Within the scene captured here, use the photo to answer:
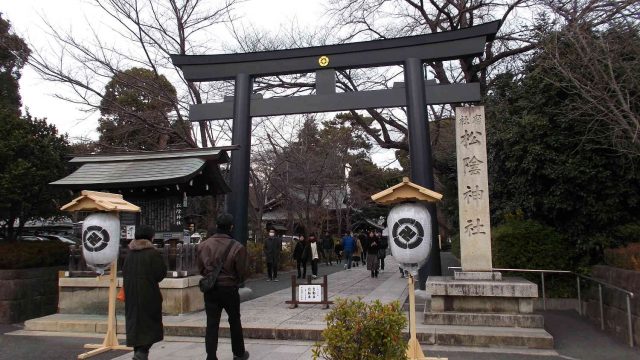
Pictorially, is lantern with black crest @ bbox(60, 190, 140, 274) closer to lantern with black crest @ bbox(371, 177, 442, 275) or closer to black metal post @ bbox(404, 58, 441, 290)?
lantern with black crest @ bbox(371, 177, 442, 275)

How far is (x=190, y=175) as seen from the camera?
34.4 feet

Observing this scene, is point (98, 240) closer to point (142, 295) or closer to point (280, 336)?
point (142, 295)

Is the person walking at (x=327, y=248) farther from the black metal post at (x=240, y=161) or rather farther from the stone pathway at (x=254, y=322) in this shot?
the black metal post at (x=240, y=161)

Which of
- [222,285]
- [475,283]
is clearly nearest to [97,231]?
[222,285]

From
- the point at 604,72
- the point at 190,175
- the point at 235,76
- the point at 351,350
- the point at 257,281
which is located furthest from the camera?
the point at 257,281

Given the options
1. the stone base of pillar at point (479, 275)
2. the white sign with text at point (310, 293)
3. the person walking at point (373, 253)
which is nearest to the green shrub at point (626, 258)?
the stone base of pillar at point (479, 275)

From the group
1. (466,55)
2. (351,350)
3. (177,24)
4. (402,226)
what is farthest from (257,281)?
(351,350)

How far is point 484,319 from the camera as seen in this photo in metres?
8.42

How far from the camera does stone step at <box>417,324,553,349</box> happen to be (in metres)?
7.63

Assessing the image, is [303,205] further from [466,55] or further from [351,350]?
[351,350]

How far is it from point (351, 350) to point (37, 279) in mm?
10117

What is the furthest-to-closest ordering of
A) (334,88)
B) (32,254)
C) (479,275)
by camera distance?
(334,88) < (32,254) < (479,275)

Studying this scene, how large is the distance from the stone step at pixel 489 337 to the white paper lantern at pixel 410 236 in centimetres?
189

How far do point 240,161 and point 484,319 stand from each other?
681 centimetres
